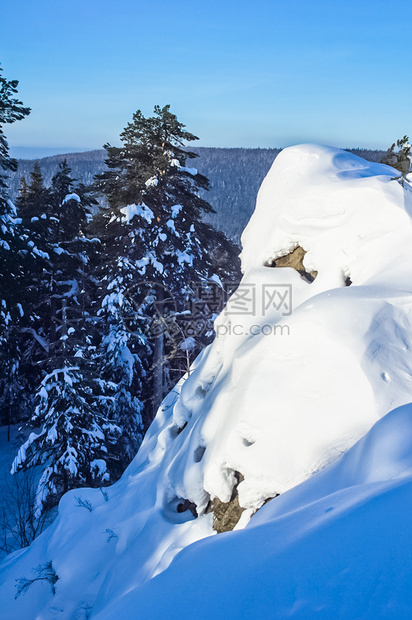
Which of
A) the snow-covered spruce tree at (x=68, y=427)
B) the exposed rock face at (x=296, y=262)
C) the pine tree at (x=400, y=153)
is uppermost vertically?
the pine tree at (x=400, y=153)

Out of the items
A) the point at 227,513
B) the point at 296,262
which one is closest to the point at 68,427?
the point at 227,513

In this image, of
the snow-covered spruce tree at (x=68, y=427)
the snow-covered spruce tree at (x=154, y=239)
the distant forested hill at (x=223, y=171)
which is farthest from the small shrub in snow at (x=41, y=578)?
the distant forested hill at (x=223, y=171)

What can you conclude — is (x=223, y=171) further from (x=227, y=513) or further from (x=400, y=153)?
(x=227, y=513)

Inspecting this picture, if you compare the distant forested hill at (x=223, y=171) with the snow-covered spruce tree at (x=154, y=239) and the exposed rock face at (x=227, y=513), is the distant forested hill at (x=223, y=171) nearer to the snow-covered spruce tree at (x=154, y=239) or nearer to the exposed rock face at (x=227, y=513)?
the snow-covered spruce tree at (x=154, y=239)

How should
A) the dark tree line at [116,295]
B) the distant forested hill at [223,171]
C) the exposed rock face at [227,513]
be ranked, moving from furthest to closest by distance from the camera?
the distant forested hill at [223,171]
the dark tree line at [116,295]
the exposed rock face at [227,513]

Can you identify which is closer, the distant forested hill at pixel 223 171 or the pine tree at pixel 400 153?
the pine tree at pixel 400 153

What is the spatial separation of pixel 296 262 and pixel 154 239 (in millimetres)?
10084

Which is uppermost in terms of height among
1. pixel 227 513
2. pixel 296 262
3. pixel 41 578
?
pixel 296 262

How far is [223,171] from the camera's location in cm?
11519

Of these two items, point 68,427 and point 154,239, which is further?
point 154,239

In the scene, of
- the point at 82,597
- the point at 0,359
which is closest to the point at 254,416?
the point at 82,597

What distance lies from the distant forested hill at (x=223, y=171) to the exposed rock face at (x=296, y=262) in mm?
83664

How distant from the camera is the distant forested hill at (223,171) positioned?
9894cm

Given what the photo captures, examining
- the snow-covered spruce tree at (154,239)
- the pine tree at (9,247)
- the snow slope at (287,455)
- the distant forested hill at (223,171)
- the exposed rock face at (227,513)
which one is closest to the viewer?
the snow slope at (287,455)
